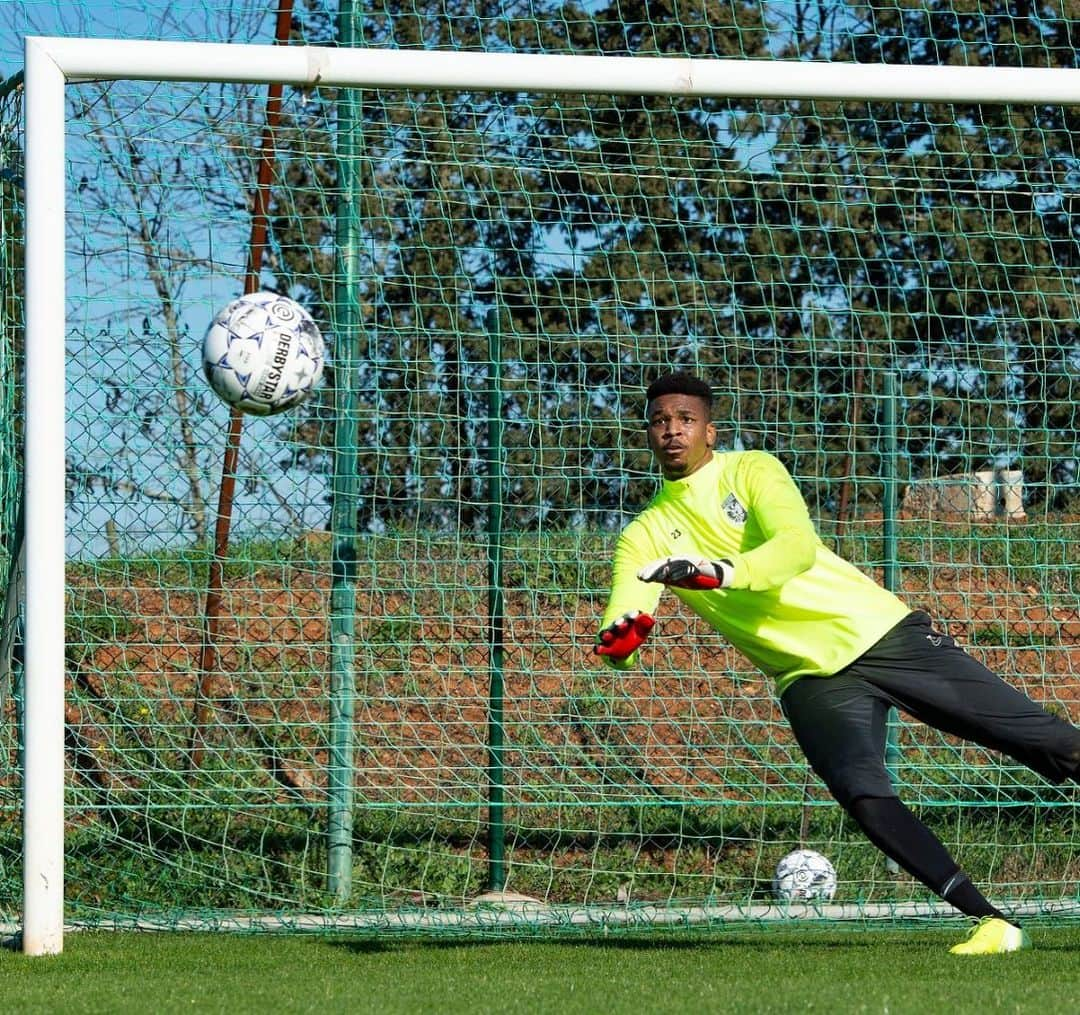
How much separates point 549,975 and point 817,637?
4.27ft

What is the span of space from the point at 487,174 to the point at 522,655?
95.4 inches

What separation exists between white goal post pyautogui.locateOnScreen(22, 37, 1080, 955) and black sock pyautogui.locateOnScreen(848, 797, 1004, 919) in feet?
8.14

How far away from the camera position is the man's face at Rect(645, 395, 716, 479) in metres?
5.09

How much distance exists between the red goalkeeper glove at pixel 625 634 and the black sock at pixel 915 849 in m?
0.85

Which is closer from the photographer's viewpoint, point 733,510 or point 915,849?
point 915,849

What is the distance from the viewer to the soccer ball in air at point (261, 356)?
5234mm

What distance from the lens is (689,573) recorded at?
4449mm

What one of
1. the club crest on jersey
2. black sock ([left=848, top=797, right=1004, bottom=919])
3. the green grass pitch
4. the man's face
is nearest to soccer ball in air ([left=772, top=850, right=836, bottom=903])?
the green grass pitch

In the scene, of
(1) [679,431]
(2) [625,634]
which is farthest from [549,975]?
(1) [679,431]

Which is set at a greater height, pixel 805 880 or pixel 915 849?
pixel 915 849

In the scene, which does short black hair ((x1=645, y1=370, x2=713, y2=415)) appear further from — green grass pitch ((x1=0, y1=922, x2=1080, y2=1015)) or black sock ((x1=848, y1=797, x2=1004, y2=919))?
green grass pitch ((x1=0, y1=922, x2=1080, y2=1015))

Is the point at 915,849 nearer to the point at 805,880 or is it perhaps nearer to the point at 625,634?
the point at 625,634

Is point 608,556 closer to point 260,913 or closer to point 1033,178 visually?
point 260,913

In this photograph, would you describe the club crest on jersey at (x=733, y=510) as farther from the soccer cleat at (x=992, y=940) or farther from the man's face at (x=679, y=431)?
the soccer cleat at (x=992, y=940)
